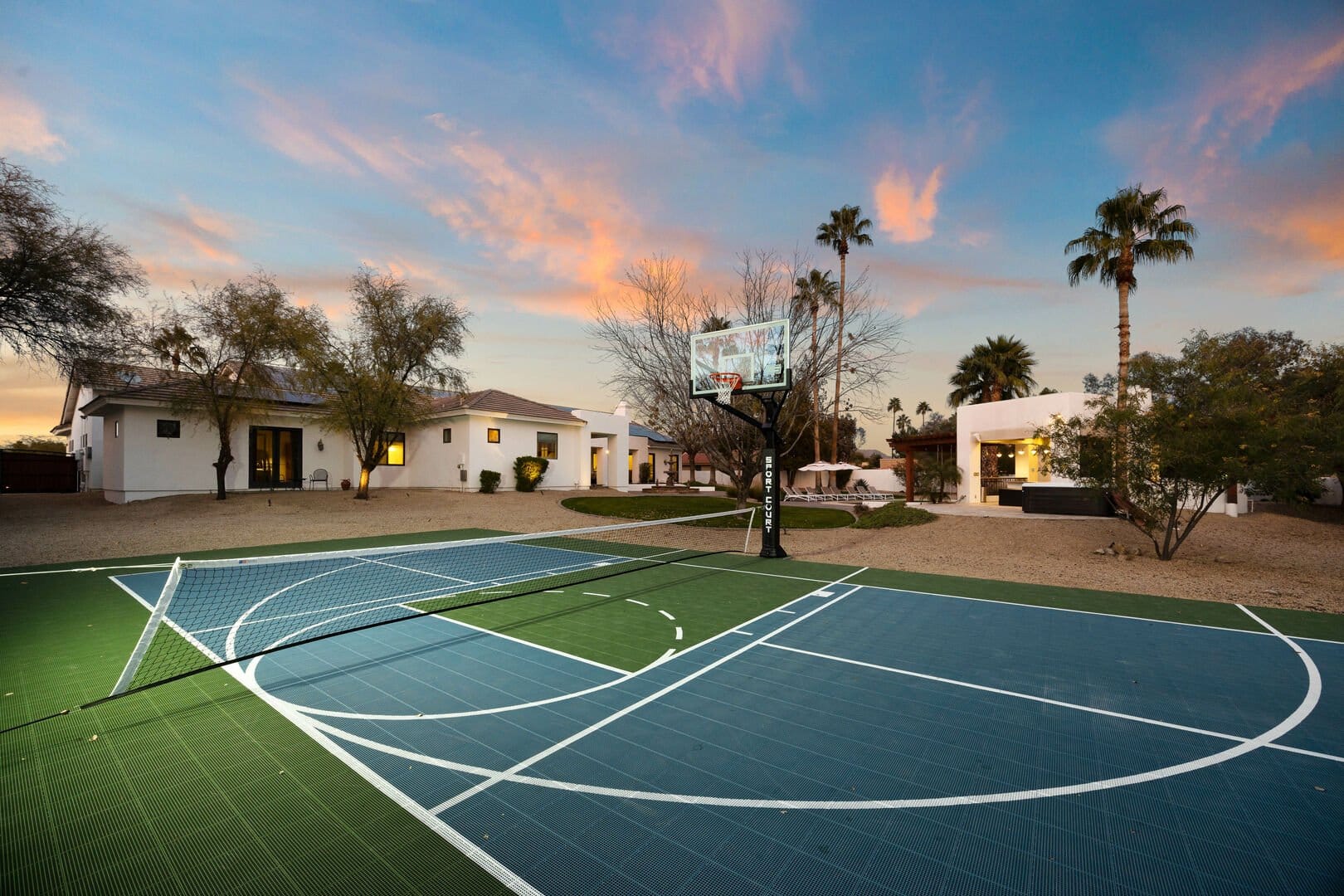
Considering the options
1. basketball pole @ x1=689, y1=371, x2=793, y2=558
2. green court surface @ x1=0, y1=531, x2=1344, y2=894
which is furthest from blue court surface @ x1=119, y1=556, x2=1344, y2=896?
basketball pole @ x1=689, y1=371, x2=793, y2=558

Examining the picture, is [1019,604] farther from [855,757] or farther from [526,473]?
[526,473]

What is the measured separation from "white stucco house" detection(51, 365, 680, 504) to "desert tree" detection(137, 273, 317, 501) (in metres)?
0.89

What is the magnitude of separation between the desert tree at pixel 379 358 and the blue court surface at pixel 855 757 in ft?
58.4

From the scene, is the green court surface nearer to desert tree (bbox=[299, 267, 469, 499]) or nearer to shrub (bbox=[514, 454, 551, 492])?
desert tree (bbox=[299, 267, 469, 499])

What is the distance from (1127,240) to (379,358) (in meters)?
28.8

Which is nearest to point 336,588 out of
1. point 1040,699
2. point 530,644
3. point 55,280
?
point 530,644

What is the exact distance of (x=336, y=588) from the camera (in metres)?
9.09

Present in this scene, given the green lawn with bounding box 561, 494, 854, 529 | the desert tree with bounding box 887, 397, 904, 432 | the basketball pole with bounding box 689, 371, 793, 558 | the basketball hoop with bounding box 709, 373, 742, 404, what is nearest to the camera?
the basketball pole with bounding box 689, 371, 793, 558

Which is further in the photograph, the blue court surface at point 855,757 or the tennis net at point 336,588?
the tennis net at point 336,588

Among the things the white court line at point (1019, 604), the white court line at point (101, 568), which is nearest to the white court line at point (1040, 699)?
the white court line at point (1019, 604)

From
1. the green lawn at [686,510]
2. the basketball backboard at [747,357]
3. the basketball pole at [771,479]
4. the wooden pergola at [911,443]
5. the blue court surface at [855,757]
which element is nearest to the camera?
the blue court surface at [855,757]

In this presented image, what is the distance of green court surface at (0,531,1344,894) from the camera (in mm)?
2660

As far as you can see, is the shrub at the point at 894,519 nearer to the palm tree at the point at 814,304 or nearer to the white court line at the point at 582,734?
the palm tree at the point at 814,304

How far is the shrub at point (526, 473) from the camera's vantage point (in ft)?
90.8
